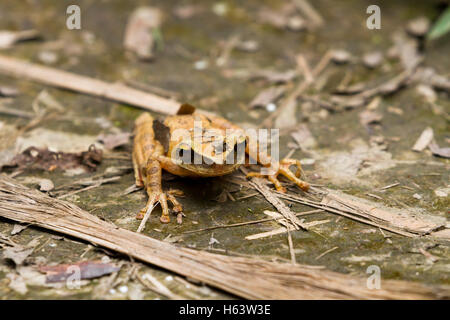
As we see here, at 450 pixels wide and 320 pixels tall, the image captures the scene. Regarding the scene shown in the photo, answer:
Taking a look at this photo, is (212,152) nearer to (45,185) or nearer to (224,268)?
(224,268)

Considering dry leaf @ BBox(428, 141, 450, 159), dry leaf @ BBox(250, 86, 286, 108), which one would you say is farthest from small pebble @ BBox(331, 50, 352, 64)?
dry leaf @ BBox(428, 141, 450, 159)

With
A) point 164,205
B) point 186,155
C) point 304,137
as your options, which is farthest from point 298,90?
point 164,205

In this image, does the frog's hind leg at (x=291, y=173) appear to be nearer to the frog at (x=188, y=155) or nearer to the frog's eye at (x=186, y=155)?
the frog at (x=188, y=155)

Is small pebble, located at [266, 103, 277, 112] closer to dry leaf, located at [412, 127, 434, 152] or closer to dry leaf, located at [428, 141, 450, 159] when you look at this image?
dry leaf, located at [412, 127, 434, 152]

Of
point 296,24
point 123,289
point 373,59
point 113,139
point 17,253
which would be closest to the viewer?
point 123,289

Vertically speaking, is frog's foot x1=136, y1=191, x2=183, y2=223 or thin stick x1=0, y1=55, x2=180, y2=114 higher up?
thin stick x1=0, y1=55, x2=180, y2=114

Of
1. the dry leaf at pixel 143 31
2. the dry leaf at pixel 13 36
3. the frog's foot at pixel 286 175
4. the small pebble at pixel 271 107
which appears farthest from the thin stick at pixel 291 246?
the dry leaf at pixel 13 36
